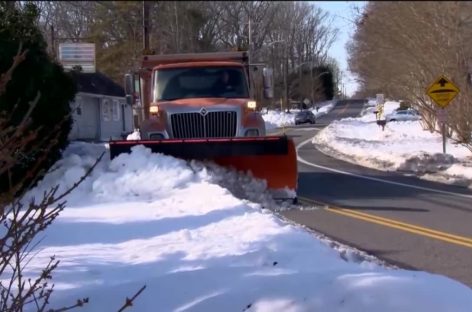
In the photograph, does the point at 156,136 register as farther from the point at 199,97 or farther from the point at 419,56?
the point at 419,56

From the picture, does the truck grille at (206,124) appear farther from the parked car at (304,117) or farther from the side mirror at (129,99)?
the parked car at (304,117)

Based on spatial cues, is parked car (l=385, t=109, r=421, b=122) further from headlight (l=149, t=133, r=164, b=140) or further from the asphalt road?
headlight (l=149, t=133, r=164, b=140)

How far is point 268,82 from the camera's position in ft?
57.9

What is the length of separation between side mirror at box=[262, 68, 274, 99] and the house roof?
2715cm

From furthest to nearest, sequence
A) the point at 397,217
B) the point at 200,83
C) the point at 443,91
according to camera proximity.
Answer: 1. the point at 443,91
2. the point at 200,83
3. the point at 397,217

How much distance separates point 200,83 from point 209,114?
94 centimetres

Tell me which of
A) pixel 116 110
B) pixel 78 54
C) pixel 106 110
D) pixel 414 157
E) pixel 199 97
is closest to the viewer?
pixel 199 97

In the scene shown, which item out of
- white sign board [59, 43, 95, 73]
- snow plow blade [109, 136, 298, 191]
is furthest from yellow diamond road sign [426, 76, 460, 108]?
white sign board [59, 43, 95, 73]

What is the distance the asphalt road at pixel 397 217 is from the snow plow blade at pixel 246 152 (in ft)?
2.97

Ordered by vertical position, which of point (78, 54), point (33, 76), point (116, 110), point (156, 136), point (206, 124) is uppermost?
point (78, 54)

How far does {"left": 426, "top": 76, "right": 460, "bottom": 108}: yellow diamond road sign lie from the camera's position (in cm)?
2486

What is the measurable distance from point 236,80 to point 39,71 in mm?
3920

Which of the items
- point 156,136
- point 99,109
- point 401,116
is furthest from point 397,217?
point 401,116

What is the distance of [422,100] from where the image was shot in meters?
34.0
